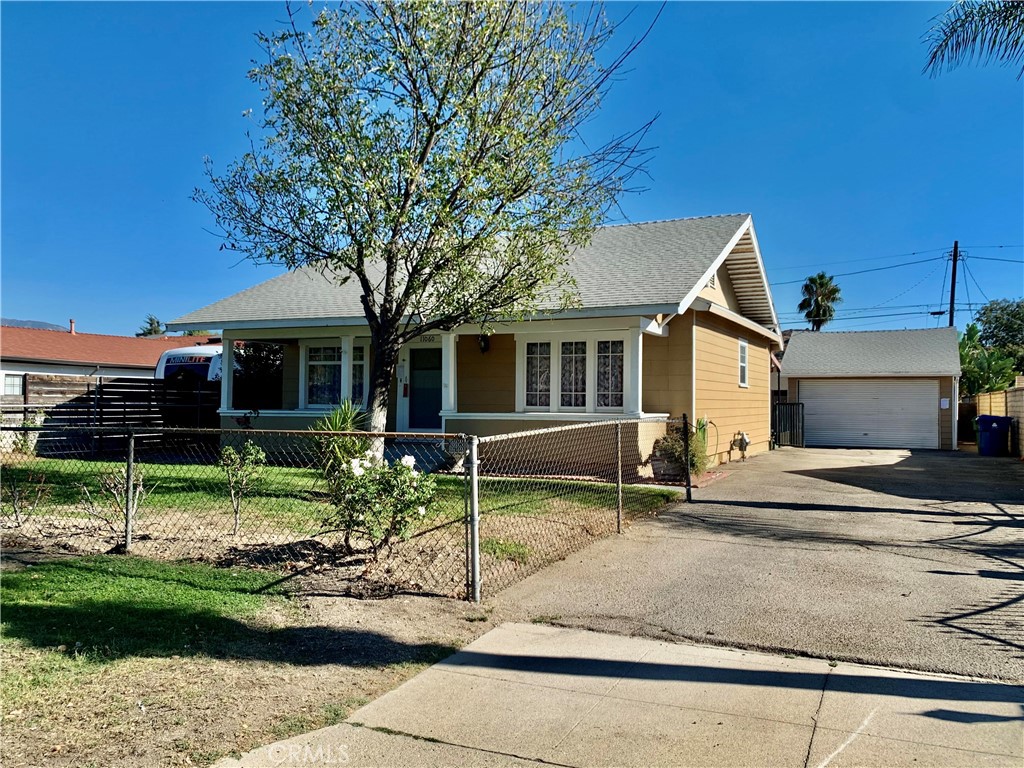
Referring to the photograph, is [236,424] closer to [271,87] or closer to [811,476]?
[271,87]

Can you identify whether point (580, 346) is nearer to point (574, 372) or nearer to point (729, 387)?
point (574, 372)

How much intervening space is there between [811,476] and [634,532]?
7378 millimetres

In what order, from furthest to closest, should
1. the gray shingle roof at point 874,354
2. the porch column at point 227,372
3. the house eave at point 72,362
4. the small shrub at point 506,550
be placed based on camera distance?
the house eave at point 72,362
the gray shingle roof at point 874,354
the porch column at point 227,372
the small shrub at point 506,550

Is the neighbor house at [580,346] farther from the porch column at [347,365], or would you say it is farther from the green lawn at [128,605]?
the green lawn at [128,605]

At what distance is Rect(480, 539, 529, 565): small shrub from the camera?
6930mm

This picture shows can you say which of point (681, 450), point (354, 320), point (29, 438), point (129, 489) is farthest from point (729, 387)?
point (29, 438)

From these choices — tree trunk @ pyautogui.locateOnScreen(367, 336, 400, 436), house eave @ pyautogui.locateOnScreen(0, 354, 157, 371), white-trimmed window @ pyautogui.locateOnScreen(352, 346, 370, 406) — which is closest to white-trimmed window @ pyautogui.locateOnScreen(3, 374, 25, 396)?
house eave @ pyautogui.locateOnScreen(0, 354, 157, 371)

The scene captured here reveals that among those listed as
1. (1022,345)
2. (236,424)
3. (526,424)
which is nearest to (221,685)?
(526,424)

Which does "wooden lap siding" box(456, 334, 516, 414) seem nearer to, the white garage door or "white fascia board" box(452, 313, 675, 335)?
"white fascia board" box(452, 313, 675, 335)

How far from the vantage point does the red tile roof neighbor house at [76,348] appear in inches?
1036

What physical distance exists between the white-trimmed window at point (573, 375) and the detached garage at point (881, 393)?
1419 cm

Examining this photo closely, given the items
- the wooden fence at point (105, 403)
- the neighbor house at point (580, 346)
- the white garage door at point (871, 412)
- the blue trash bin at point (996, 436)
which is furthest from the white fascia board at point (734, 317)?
the wooden fence at point (105, 403)

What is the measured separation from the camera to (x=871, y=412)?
25172mm

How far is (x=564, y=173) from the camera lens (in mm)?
10531
